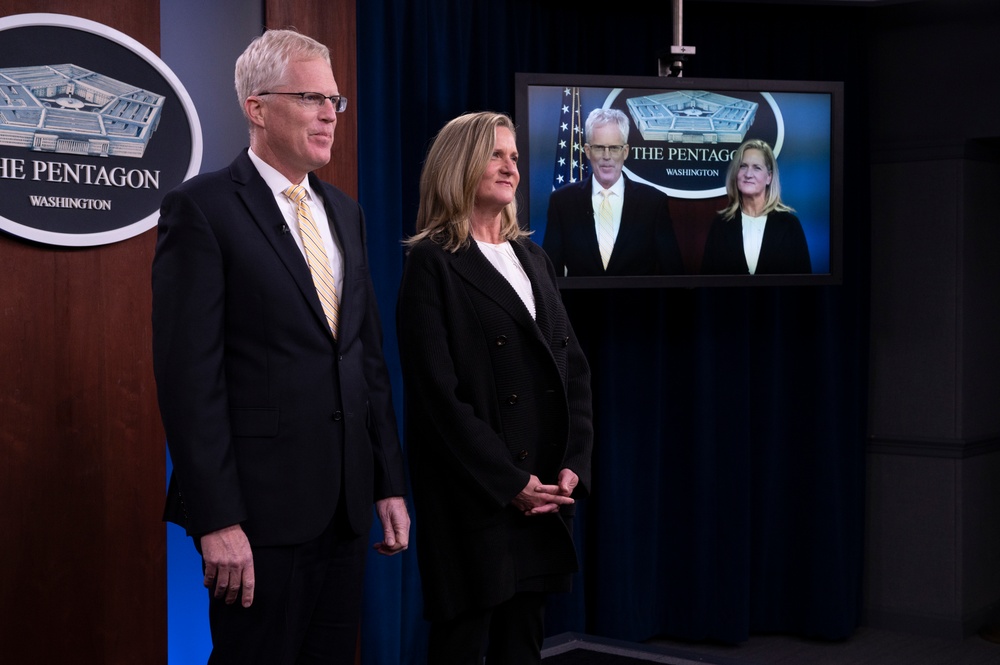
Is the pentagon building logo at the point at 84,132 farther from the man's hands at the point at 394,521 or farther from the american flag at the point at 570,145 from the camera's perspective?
the american flag at the point at 570,145

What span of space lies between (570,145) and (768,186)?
0.73m

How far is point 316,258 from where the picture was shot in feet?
6.22

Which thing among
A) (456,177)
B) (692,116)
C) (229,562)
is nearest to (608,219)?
(692,116)

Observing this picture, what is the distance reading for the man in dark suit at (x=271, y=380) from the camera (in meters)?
1.70

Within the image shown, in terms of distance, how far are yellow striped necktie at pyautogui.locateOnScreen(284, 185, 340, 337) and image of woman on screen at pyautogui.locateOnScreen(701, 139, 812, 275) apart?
6.54ft

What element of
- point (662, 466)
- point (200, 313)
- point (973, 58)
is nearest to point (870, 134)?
point (973, 58)

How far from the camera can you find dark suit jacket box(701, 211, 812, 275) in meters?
3.63

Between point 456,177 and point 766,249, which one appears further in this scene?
point 766,249

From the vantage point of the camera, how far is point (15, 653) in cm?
237

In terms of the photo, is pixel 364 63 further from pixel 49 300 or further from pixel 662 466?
pixel 662 466

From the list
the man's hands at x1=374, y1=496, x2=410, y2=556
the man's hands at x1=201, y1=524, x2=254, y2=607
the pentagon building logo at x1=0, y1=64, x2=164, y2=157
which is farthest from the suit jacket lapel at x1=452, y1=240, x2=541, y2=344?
the pentagon building logo at x1=0, y1=64, x2=164, y2=157

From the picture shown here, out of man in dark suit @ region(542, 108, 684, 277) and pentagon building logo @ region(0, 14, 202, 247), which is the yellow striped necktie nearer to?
pentagon building logo @ region(0, 14, 202, 247)

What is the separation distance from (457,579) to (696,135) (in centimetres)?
198

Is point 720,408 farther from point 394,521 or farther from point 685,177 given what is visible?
point 394,521
